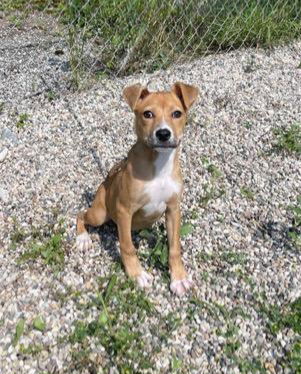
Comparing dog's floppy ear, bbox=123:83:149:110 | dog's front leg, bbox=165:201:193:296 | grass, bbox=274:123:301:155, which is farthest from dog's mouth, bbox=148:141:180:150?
grass, bbox=274:123:301:155

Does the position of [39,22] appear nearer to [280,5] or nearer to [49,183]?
[280,5]

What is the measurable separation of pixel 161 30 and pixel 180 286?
398 cm

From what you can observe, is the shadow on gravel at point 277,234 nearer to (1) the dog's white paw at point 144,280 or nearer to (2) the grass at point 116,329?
(1) the dog's white paw at point 144,280

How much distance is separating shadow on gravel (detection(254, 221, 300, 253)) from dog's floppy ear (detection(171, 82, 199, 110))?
1312 millimetres

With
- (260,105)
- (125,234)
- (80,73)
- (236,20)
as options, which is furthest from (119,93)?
(125,234)

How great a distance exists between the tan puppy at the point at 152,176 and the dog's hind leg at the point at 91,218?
20 centimetres

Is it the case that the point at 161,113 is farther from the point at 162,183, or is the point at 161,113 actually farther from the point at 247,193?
the point at 247,193

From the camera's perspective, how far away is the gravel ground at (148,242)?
3.22m

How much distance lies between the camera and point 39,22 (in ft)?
27.4

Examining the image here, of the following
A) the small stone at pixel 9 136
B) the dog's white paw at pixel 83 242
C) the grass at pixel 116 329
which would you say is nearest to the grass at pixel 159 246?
the grass at pixel 116 329

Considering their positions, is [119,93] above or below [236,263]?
below

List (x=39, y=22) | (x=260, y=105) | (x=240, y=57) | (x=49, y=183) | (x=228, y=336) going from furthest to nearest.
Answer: (x=39, y=22) < (x=240, y=57) < (x=260, y=105) < (x=49, y=183) < (x=228, y=336)

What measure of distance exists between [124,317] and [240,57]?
183 inches

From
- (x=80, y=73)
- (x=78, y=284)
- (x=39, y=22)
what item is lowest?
(x=39, y=22)
